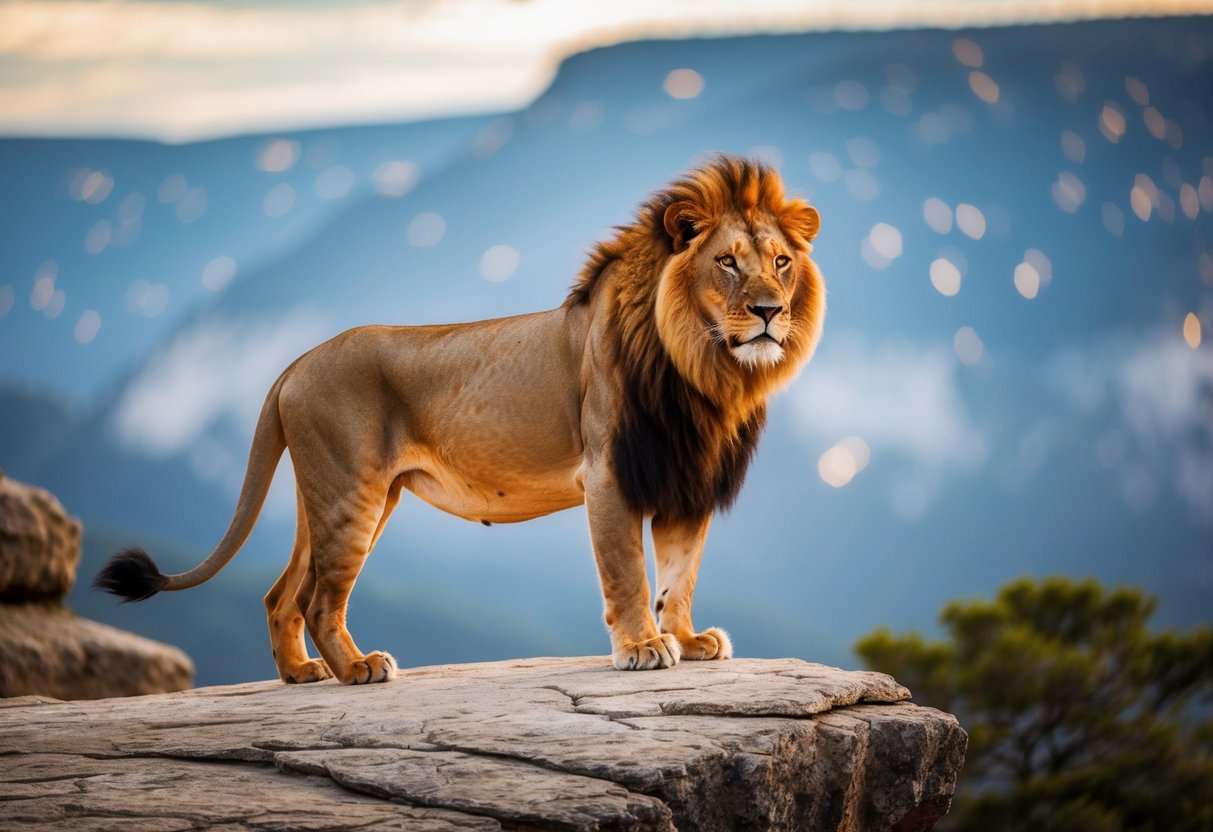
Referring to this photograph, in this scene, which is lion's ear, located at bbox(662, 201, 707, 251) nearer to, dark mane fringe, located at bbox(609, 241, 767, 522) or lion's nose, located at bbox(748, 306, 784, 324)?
dark mane fringe, located at bbox(609, 241, 767, 522)

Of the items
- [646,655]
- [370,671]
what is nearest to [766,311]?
[646,655]

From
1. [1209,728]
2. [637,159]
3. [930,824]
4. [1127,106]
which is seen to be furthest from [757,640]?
[930,824]

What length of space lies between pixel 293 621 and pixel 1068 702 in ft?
33.0

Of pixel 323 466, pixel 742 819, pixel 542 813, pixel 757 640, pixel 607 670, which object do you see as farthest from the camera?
pixel 757 640

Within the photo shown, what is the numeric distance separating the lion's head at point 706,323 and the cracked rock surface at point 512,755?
0.65 m

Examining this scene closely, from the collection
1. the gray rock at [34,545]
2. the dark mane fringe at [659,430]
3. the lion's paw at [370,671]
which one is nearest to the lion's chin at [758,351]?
the dark mane fringe at [659,430]

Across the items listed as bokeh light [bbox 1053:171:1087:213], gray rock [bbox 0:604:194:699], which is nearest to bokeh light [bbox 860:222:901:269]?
bokeh light [bbox 1053:171:1087:213]

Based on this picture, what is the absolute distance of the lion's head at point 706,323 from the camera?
4.27 m

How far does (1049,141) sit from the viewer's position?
720 inches

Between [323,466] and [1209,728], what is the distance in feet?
39.4

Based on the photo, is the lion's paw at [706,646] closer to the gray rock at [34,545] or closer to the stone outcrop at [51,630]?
the stone outcrop at [51,630]

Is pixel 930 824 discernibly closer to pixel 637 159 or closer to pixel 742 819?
pixel 742 819

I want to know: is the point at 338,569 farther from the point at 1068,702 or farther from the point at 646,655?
the point at 1068,702

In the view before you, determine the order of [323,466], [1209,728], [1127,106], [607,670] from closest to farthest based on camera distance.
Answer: [607,670] < [323,466] < [1209,728] < [1127,106]
